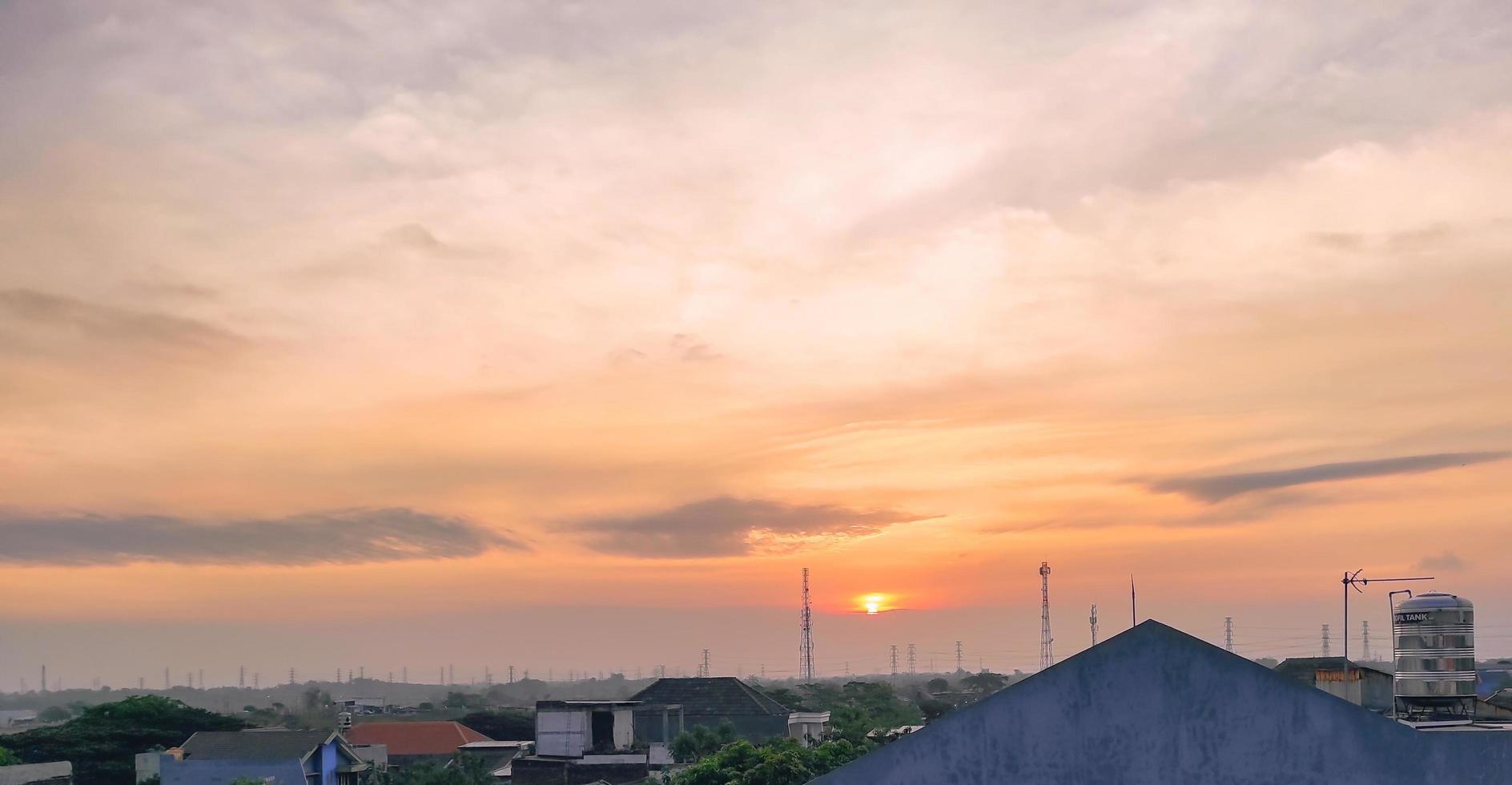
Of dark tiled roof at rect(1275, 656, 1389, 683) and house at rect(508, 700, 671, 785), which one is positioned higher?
dark tiled roof at rect(1275, 656, 1389, 683)

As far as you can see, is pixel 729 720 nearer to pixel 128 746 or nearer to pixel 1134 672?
pixel 128 746

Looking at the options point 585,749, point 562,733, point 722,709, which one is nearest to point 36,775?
point 562,733

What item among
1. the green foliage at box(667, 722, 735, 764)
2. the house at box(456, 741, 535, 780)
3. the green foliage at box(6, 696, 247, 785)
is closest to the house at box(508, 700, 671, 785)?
the green foliage at box(667, 722, 735, 764)

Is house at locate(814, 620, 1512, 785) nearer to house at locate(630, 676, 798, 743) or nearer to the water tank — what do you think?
the water tank

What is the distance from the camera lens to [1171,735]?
2533cm

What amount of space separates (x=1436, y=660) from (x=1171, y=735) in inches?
334

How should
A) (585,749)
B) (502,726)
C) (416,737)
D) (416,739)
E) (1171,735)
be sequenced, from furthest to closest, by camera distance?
(502,726)
(416,737)
(416,739)
(585,749)
(1171,735)

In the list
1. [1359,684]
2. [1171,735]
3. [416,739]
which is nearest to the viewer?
[1171,735]

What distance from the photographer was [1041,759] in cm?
2575

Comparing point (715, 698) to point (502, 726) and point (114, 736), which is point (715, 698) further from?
point (502, 726)

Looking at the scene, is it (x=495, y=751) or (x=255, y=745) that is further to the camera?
(x=495, y=751)

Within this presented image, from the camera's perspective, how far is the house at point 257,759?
6191cm

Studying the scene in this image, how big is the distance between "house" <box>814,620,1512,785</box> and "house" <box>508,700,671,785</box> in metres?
46.7

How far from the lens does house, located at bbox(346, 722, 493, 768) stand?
98.2 m
